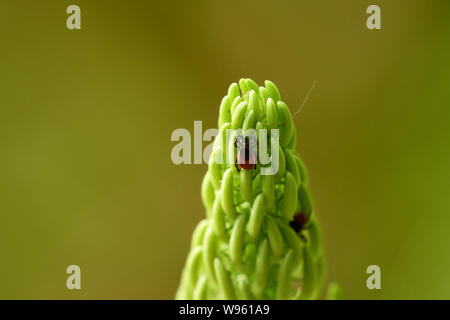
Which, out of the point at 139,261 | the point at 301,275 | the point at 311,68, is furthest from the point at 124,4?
the point at 301,275

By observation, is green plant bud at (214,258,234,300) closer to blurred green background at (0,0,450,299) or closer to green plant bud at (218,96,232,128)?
green plant bud at (218,96,232,128)

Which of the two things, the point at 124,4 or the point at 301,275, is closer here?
the point at 301,275

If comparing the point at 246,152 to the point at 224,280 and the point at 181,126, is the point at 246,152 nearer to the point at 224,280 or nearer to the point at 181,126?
the point at 224,280

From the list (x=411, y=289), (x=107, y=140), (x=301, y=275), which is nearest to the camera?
(x=301, y=275)

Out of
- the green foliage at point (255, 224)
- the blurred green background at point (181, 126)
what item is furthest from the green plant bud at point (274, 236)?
the blurred green background at point (181, 126)

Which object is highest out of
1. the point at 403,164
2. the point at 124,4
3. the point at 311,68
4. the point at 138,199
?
the point at 124,4

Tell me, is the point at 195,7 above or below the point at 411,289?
above
